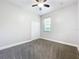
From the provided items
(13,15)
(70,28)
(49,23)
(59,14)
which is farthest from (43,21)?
(13,15)

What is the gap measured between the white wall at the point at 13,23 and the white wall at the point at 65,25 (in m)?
1.96

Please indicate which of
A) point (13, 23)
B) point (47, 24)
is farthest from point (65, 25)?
point (13, 23)

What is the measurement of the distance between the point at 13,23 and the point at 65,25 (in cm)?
299

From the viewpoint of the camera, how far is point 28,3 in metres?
3.83

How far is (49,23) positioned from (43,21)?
662mm

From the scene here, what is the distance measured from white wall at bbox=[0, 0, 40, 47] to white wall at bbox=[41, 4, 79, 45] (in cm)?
196

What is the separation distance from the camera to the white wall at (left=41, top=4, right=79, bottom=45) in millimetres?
4211

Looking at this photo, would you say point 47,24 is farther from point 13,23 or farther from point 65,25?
point 13,23

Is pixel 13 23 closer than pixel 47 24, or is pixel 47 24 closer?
pixel 13 23

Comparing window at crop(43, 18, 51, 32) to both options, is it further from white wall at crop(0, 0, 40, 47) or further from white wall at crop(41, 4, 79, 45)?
white wall at crop(0, 0, 40, 47)

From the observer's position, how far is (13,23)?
12.5 feet

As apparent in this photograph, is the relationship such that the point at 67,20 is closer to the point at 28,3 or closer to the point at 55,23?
the point at 55,23

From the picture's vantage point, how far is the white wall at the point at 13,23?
132 inches

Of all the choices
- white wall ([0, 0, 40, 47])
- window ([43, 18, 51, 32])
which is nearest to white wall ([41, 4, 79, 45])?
window ([43, 18, 51, 32])
